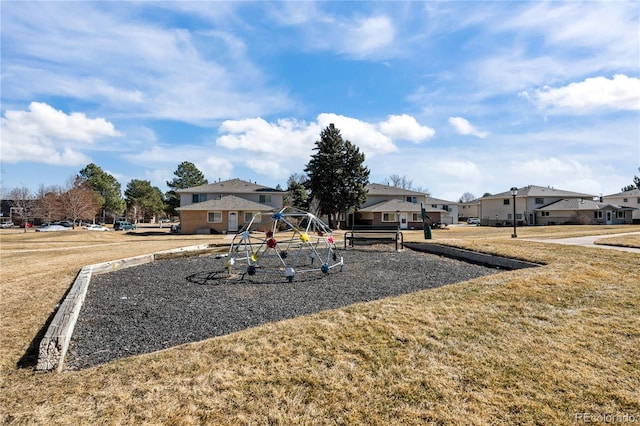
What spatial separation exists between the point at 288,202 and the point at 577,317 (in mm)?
40990

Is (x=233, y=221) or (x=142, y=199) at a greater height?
(x=142, y=199)

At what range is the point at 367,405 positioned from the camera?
11.1 ft

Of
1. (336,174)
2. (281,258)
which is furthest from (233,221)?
(281,258)

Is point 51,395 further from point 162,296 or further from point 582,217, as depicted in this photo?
point 582,217

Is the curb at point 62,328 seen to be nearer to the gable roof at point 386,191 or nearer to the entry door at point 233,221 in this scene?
the entry door at point 233,221

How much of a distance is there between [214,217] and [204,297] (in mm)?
27363

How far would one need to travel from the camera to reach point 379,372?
3918 mm

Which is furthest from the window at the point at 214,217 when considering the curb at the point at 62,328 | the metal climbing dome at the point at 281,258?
the curb at the point at 62,328

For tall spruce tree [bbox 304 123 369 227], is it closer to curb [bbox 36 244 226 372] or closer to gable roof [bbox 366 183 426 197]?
gable roof [bbox 366 183 426 197]

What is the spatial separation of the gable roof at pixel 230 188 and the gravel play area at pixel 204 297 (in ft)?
86.5

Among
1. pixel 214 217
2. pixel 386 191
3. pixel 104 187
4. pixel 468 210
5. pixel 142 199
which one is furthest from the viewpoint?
pixel 468 210

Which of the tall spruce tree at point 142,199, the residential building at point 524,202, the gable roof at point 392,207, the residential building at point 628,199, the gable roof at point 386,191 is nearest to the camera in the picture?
the gable roof at point 392,207

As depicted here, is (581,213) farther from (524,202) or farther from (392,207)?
(392,207)

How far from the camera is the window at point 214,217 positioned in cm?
3369
